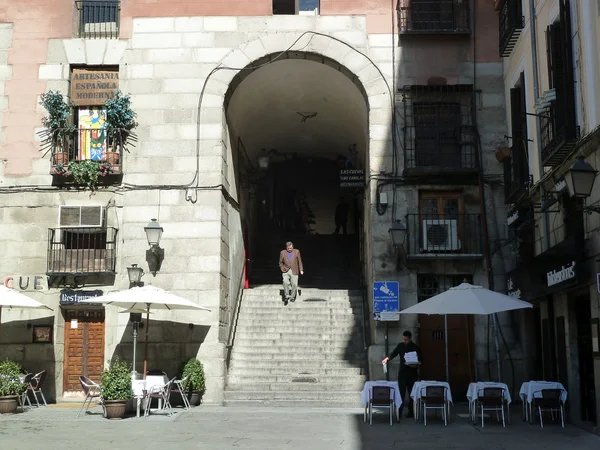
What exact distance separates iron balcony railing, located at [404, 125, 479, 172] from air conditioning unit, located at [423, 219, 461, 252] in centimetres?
135

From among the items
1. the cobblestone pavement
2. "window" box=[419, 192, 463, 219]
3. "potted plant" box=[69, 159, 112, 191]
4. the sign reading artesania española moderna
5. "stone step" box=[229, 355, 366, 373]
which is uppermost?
the sign reading artesania española moderna

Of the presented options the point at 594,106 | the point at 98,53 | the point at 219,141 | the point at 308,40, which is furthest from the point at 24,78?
the point at 594,106

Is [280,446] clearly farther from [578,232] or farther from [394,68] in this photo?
[394,68]

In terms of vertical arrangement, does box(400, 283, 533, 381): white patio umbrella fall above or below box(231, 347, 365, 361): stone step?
above

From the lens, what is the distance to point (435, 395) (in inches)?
529

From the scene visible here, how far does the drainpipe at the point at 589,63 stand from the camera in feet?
38.9

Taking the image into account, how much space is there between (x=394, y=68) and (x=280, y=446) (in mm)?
10343

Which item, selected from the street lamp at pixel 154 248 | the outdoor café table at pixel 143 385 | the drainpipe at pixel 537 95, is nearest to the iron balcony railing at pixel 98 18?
the street lamp at pixel 154 248

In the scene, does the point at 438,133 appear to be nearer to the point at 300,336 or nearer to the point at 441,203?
the point at 441,203

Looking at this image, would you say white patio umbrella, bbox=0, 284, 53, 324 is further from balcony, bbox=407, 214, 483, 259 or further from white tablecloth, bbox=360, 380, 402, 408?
balcony, bbox=407, 214, 483, 259

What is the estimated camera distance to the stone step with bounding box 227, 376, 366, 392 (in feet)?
56.1

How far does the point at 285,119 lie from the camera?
23109mm

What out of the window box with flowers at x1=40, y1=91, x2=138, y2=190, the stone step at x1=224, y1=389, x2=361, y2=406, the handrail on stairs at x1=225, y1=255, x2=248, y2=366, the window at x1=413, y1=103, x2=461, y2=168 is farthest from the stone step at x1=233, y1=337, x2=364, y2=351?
the window box with flowers at x1=40, y1=91, x2=138, y2=190

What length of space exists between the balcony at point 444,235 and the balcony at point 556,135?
12.9 feet
